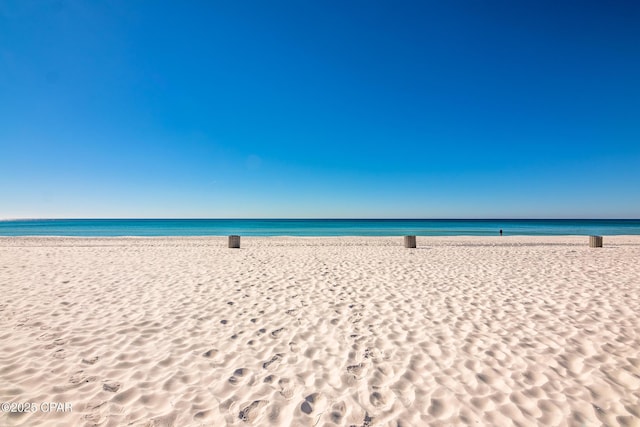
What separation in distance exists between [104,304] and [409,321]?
6328 mm

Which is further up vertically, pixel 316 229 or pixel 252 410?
pixel 316 229

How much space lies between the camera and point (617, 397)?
3139 millimetres

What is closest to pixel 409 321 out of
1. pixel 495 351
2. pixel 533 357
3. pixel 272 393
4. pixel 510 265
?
pixel 495 351

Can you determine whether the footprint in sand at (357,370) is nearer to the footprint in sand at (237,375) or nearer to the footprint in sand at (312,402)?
the footprint in sand at (312,402)

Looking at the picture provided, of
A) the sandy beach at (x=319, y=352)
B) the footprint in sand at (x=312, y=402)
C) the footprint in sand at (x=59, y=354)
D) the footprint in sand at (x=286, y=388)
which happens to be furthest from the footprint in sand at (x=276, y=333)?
the footprint in sand at (x=59, y=354)

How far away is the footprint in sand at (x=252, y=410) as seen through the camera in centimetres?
280

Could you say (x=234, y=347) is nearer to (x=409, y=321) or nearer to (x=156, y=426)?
(x=156, y=426)

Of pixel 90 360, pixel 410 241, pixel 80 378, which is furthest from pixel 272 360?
pixel 410 241

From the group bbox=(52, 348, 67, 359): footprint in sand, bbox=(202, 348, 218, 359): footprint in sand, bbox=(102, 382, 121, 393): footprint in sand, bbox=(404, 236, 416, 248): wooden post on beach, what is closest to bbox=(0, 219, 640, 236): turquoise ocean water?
bbox=(404, 236, 416, 248): wooden post on beach

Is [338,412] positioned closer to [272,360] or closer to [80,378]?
[272,360]

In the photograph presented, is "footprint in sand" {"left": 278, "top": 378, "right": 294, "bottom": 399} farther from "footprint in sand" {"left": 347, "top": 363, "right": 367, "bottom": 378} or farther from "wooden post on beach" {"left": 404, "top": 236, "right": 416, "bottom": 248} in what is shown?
"wooden post on beach" {"left": 404, "top": 236, "right": 416, "bottom": 248}

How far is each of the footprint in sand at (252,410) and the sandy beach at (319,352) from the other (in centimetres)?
2

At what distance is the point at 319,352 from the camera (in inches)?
161

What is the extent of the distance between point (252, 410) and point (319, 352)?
138cm
